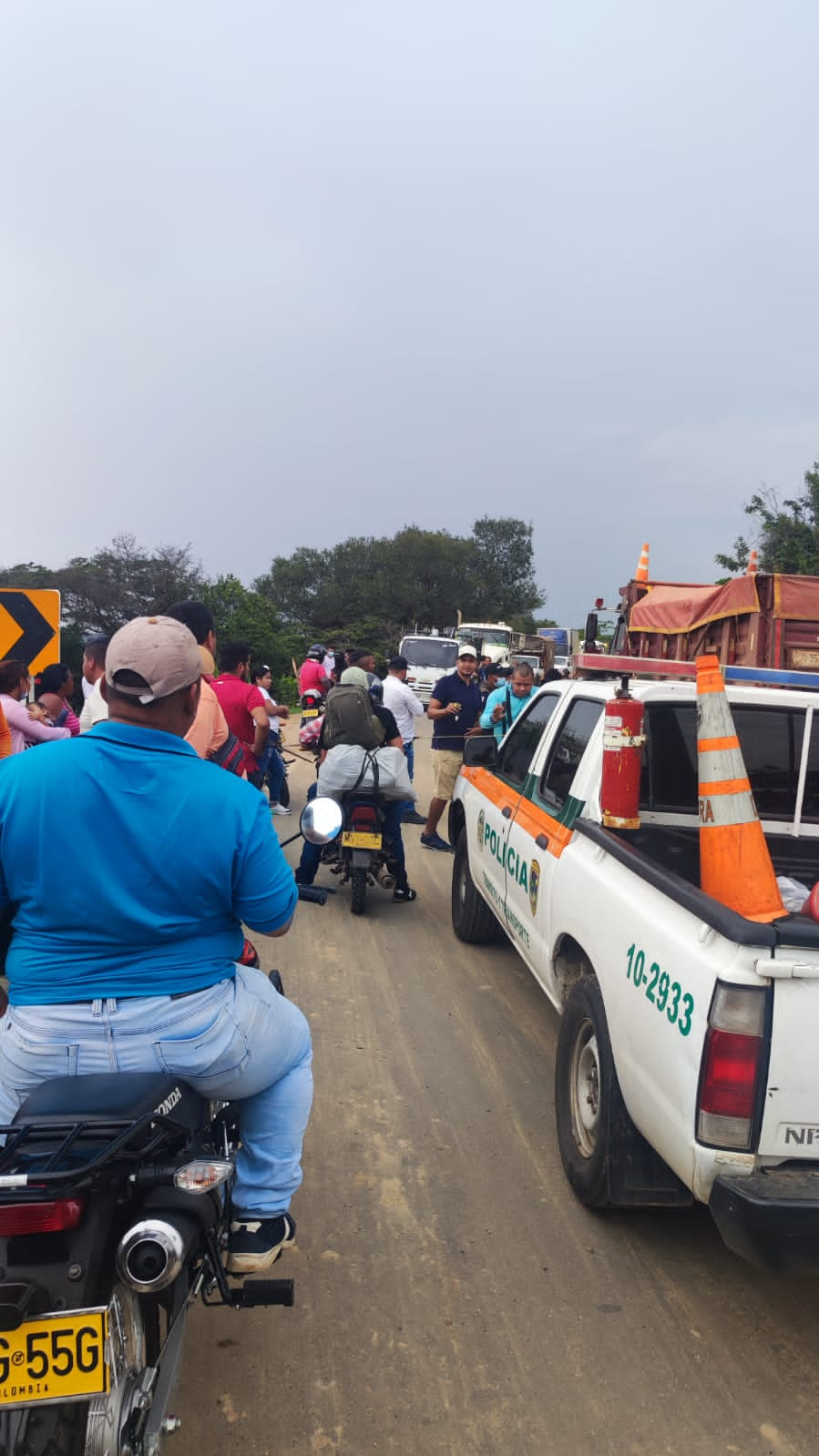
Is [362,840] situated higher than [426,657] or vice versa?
[426,657]

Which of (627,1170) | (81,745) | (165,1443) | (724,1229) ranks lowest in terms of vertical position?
(165,1443)

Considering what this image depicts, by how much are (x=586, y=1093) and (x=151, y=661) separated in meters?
2.45

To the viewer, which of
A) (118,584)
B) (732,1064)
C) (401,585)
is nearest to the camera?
(732,1064)

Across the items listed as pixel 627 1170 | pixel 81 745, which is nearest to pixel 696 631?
pixel 627 1170

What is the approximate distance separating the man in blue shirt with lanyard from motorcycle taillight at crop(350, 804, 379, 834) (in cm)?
182

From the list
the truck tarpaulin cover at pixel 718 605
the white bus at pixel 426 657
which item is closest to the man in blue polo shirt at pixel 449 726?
the truck tarpaulin cover at pixel 718 605

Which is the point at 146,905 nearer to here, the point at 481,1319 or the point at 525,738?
the point at 481,1319

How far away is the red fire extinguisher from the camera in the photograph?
12.9 feet

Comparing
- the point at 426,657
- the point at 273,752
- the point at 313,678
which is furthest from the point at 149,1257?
the point at 426,657

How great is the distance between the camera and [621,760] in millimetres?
3977

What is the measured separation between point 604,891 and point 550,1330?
137 cm

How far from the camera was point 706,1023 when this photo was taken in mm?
2689

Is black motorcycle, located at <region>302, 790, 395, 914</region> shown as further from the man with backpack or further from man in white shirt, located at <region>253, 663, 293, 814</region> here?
man in white shirt, located at <region>253, 663, 293, 814</region>

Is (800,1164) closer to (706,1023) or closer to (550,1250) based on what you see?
(706,1023)
